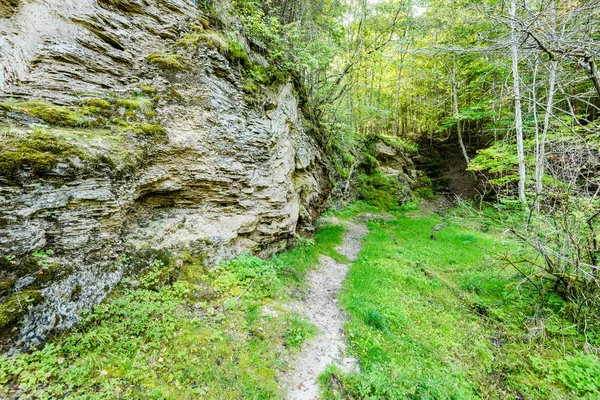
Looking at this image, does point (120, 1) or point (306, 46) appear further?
point (306, 46)

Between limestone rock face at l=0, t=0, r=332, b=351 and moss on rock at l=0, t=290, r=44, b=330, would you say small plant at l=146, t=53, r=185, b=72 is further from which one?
moss on rock at l=0, t=290, r=44, b=330

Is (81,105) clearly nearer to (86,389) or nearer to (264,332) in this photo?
(86,389)

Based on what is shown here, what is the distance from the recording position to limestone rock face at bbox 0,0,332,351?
11.6 ft

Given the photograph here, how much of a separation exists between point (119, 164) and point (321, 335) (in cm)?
568

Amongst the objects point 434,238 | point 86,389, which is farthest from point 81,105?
point 434,238

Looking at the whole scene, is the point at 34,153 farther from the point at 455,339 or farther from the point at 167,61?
the point at 455,339

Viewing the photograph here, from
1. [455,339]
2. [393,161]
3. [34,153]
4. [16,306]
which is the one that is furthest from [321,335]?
[393,161]

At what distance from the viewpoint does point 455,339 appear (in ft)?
17.0

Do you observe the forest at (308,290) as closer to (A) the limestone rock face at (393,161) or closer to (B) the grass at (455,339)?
(B) the grass at (455,339)

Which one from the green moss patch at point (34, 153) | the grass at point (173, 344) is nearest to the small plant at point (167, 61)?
the green moss patch at point (34, 153)

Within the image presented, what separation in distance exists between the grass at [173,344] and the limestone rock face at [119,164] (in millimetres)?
408

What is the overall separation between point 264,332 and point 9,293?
4.00 m

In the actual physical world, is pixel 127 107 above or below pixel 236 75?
below

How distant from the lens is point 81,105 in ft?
15.4
